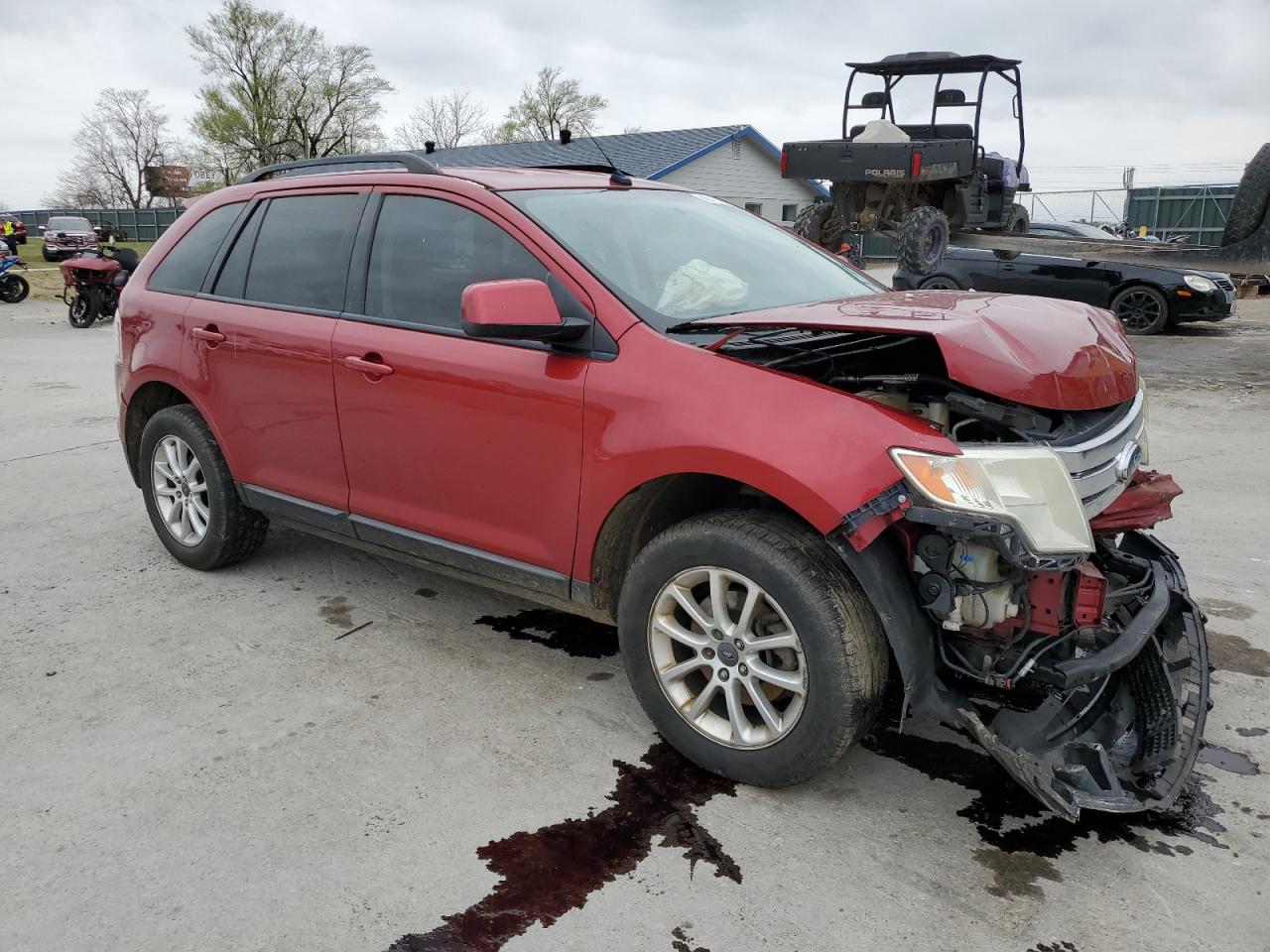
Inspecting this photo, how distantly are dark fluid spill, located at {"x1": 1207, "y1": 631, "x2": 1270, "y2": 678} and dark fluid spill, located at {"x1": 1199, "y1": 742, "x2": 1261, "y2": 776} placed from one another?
0.55 metres

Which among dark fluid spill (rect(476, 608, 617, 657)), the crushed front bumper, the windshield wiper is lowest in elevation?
dark fluid spill (rect(476, 608, 617, 657))

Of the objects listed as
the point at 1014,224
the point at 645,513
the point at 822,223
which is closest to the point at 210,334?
the point at 645,513

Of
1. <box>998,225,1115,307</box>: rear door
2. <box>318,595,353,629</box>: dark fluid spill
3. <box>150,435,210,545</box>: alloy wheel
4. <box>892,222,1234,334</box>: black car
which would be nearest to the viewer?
<box>318,595,353,629</box>: dark fluid spill

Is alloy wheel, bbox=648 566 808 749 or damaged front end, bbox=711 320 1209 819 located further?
alloy wheel, bbox=648 566 808 749

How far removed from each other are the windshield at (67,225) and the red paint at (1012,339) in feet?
127

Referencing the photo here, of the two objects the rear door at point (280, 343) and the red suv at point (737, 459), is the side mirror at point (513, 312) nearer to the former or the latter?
the red suv at point (737, 459)

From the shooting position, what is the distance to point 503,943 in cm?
233

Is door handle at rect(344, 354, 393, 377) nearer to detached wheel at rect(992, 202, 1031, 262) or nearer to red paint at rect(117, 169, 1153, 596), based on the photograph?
red paint at rect(117, 169, 1153, 596)

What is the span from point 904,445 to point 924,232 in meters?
9.09

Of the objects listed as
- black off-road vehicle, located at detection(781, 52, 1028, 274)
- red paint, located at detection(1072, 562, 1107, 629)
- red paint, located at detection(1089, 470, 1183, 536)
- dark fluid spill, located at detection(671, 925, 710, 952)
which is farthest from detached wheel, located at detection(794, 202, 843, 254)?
dark fluid spill, located at detection(671, 925, 710, 952)

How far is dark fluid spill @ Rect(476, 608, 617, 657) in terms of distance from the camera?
3.93 meters

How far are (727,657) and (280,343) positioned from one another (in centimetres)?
225

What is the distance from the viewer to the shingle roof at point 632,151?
104 feet

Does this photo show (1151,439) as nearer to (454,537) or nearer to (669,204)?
(669,204)
